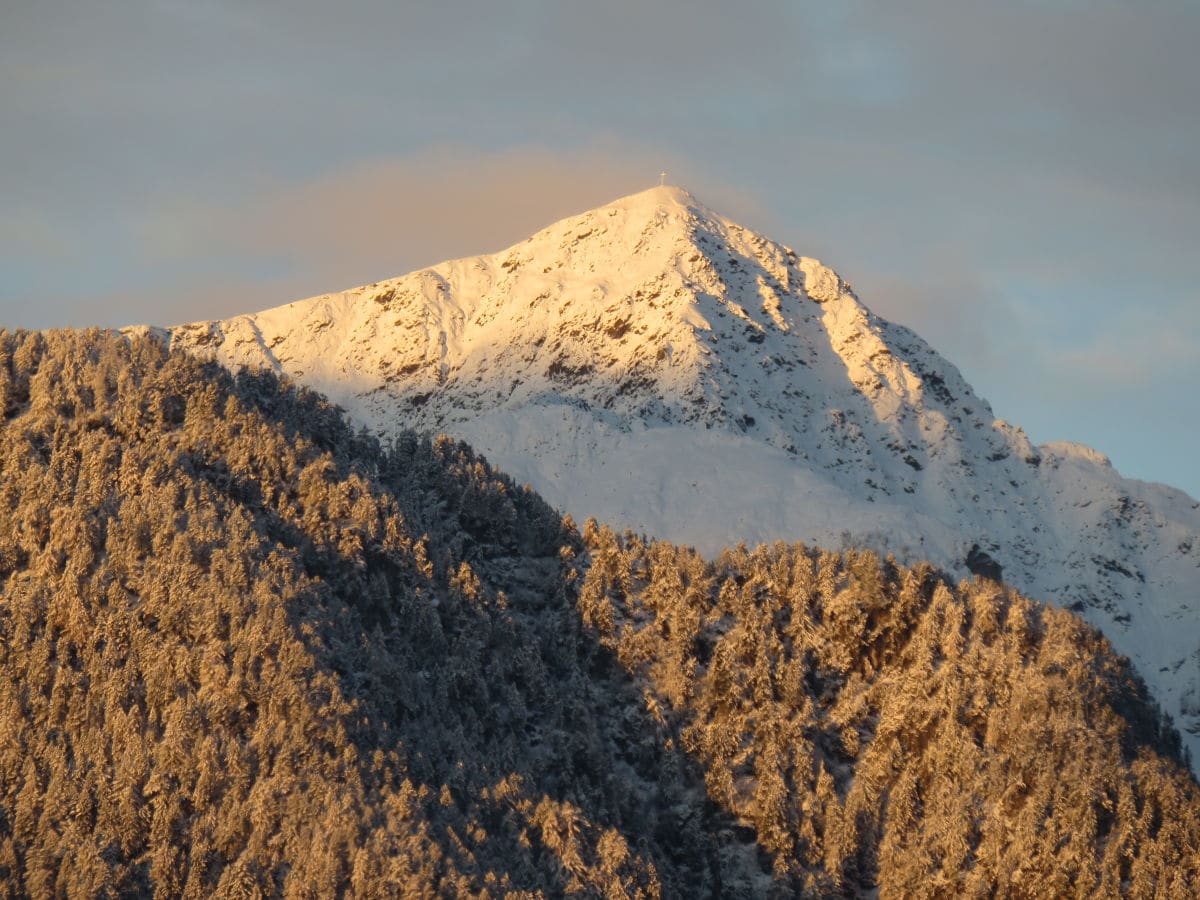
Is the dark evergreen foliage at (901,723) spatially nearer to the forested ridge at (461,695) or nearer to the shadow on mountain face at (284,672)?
the forested ridge at (461,695)

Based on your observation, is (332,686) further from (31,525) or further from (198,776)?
(31,525)

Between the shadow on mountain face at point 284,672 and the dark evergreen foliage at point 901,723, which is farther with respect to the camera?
the dark evergreen foliage at point 901,723

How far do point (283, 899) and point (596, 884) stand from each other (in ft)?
53.3

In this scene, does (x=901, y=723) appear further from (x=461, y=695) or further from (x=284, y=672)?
(x=284, y=672)

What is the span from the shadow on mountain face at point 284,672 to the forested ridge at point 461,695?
0.19 m

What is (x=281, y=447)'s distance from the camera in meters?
130

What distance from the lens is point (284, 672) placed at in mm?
109625

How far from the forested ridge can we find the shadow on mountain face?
0.19m

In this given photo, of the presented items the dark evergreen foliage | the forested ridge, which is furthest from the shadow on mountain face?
the dark evergreen foliage

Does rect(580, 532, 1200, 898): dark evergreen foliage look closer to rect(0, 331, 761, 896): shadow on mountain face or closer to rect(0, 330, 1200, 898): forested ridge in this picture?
rect(0, 330, 1200, 898): forested ridge

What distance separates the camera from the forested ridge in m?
104

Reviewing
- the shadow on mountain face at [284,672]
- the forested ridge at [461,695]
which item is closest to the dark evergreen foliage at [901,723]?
the forested ridge at [461,695]

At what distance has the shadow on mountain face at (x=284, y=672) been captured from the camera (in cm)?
10269

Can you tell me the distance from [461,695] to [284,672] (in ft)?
46.5
